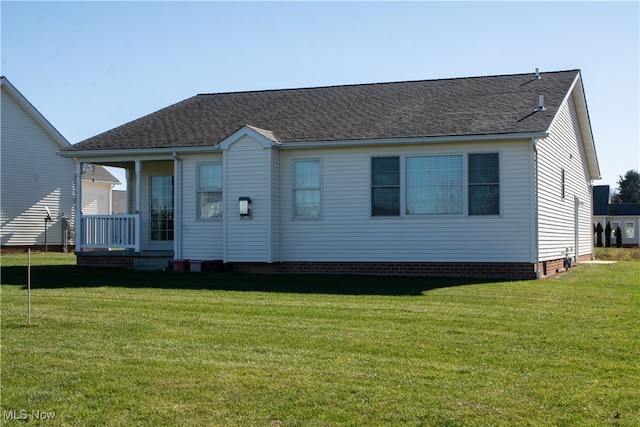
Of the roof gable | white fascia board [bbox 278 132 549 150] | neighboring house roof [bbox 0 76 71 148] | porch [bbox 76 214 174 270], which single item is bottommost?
porch [bbox 76 214 174 270]

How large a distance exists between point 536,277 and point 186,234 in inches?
332

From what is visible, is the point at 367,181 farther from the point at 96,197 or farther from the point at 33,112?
the point at 96,197

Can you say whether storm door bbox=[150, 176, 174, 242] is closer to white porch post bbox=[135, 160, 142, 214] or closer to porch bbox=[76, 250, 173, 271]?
porch bbox=[76, 250, 173, 271]

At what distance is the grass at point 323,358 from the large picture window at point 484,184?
3.62 meters

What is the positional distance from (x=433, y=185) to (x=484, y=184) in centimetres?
111

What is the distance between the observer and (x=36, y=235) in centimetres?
3077

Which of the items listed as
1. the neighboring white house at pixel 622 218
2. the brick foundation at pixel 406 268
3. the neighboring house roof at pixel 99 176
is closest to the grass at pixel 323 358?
the brick foundation at pixel 406 268

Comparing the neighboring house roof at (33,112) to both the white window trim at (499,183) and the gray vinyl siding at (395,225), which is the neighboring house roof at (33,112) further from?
the white window trim at (499,183)

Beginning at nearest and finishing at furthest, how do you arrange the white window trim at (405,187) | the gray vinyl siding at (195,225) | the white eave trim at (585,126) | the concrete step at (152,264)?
the white window trim at (405,187) < the gray vinyl siding at (195,225) < the concrete step at (152,264) < the white eave trim at (585,126)

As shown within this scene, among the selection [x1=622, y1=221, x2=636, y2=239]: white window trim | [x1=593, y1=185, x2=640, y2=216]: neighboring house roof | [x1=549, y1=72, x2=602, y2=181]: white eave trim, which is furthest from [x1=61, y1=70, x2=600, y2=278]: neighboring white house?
[x1=622, y1=221, x2=636, y2=239]: white window trim

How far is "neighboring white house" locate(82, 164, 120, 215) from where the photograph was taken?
36906mm

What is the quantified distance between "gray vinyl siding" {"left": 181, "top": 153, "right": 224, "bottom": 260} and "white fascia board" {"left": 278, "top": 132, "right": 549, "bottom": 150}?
246cm

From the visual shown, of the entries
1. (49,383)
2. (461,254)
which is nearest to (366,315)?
(49,383)

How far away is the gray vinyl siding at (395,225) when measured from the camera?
16031 millimetres
